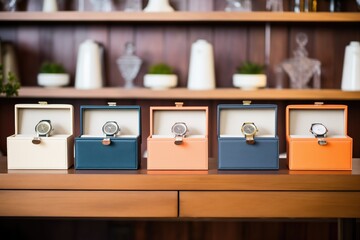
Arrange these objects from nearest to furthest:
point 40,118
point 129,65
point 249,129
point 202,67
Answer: point 249,129
point 40,118
point 202,67
point 129,65

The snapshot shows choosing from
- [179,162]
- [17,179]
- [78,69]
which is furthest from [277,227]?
[17,179]

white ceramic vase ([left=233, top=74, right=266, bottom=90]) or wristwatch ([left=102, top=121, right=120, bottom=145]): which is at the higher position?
white ceramic vase ([left=233, top=74, right=266, bottom=90])

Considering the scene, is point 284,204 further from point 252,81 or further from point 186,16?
point 186,16

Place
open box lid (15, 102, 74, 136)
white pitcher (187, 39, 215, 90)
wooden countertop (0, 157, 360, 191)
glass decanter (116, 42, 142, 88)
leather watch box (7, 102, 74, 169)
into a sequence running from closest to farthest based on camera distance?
wooden countertop (0, 157, 360, 191) → leather watch box (7, 102, 74, 169) → open box lid (15, 102, 74, 136) → white pitcher (187, 39, 215, 90) → glass decanter (116, 42, 142, 88)

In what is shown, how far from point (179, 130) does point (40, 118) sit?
58cm

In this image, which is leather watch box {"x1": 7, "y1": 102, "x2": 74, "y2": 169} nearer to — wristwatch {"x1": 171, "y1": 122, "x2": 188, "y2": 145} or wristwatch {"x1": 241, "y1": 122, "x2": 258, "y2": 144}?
wristwatch {"x1": 171, "y1": 122, "x2": 188, "y2": 145}

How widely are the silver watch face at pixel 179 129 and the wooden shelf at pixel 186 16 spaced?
880mm

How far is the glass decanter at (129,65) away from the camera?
3.04 metres

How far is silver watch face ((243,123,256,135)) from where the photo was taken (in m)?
2.10

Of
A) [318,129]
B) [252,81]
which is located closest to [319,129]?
[318,129]

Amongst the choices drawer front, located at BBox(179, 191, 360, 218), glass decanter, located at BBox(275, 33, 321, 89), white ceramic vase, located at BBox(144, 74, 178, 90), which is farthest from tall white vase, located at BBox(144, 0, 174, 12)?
drawer front, located at BBox(179, 191, 360, 218)

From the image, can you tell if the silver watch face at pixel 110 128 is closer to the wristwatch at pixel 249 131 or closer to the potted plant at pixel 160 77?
the wristwatch at pixel 249 131

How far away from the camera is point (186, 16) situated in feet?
9.27

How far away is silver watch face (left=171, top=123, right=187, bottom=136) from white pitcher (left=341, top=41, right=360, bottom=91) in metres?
1.19
